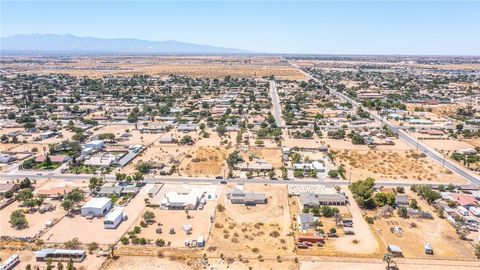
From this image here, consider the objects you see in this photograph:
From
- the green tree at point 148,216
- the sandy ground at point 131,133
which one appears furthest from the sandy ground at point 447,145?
the sandy ground at point 131,133

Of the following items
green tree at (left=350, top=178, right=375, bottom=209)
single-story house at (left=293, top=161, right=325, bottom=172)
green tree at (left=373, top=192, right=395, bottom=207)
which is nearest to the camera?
green tree at (left=350, top=178, right=375, bottom=209)

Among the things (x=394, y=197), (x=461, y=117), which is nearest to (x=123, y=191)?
(x=394, y=197)

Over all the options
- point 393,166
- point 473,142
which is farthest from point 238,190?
point 473,142

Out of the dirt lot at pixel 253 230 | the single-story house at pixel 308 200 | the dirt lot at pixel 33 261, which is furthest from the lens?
the single-story house at pixel 308 200

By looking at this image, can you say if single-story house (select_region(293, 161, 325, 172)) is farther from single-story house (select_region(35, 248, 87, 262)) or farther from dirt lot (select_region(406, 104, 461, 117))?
dirt lot (select_region(406, 104, 461, 117))

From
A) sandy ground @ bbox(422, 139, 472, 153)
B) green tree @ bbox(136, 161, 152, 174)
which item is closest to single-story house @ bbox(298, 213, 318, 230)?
green tree @ bbox(136, 161, 152, 174)

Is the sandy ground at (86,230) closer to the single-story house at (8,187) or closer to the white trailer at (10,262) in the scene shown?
the white trailer at (10,262)
